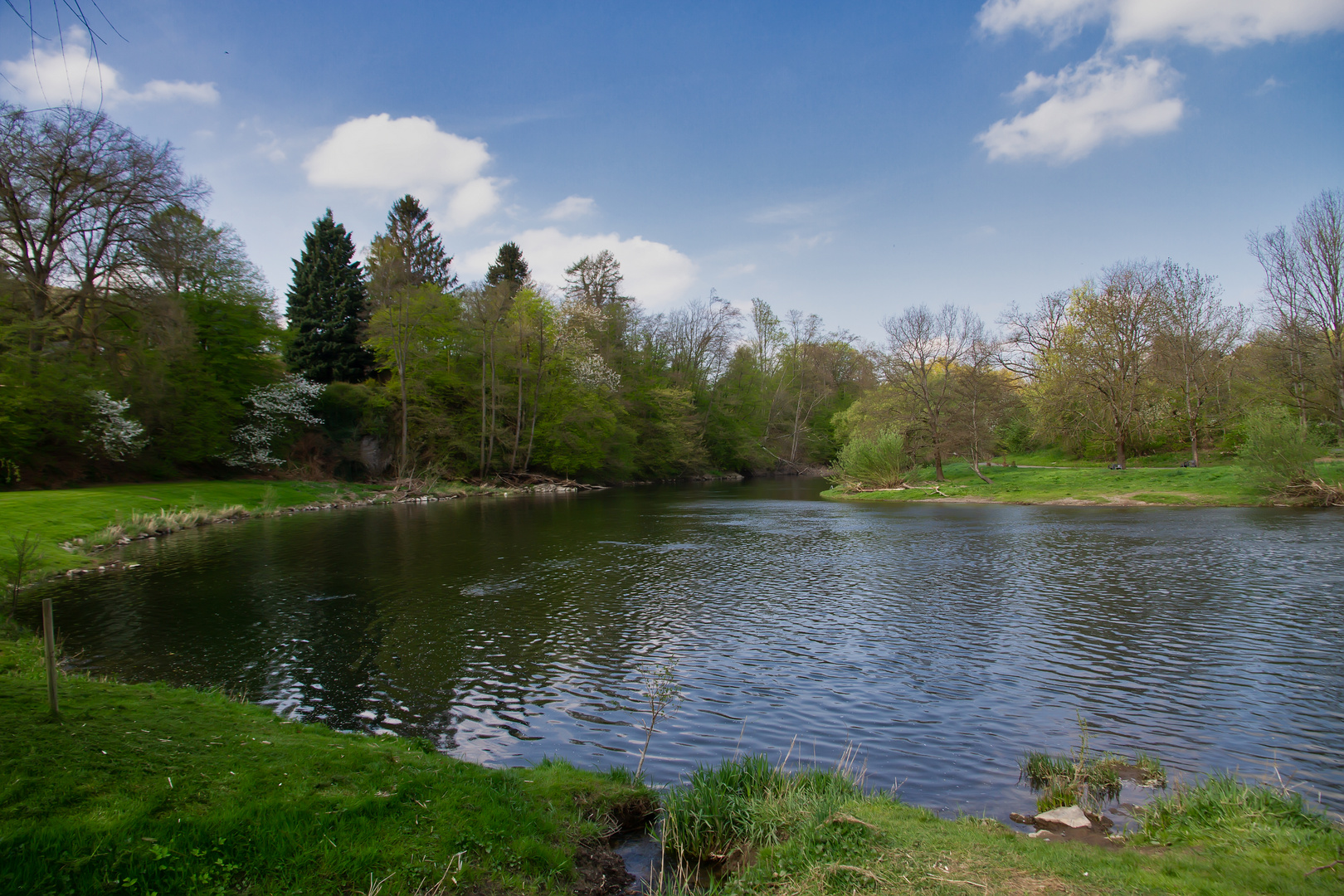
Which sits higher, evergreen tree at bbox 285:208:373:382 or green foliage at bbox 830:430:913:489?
evergreen tree at bbox 285:208:373:382

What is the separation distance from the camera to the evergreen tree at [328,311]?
49250 mm

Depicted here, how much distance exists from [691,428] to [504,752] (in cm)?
6043

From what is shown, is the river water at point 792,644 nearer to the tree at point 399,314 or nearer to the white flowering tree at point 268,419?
the white flowering tree at point 268,419

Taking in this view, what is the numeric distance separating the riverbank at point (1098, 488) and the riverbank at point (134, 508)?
101 feet

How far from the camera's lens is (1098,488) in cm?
3747

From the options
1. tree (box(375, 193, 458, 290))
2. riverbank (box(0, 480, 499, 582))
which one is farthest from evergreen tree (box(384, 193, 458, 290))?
riverbank (box(0, 480, 499, 582))

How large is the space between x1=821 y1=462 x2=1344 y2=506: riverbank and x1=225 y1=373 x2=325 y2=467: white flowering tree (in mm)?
33647

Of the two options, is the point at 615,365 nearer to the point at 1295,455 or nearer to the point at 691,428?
the point at 691,428

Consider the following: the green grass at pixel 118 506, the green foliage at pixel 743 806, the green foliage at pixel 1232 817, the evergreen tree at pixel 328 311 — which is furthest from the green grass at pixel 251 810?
the evergreen tree at pixel 328 311

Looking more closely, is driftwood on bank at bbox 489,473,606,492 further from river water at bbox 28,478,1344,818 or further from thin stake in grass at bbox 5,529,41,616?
thin stake in grass at bbox 5,529,41,616

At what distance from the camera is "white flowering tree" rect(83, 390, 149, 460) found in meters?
29.8

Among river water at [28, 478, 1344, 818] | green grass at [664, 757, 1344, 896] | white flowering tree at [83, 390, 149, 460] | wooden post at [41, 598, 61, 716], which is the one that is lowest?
river water at [28, 478, 1344, 818]

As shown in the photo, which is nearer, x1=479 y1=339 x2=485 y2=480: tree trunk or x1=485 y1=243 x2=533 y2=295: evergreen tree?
x1=479 y1=339 x2=485 y2=480: tree trunk

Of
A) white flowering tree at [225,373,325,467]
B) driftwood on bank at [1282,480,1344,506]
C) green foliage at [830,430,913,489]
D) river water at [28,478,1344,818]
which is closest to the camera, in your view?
river water at [28,478,1344,818]
